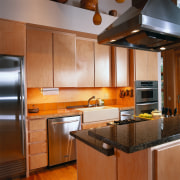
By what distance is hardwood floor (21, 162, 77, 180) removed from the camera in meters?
2.47

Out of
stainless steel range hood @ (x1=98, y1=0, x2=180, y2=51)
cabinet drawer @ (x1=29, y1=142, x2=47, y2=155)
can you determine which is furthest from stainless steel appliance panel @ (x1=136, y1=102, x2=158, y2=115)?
stainless steel range hood @ (x1=98, y1=0, x2=180, y2=51)

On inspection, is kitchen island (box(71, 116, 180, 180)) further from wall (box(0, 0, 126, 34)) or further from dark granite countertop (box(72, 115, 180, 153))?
wall (box(0, 0, 126, 34))

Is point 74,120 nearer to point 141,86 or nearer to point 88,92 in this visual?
point 88,92

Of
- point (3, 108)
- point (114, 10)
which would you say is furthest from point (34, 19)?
point (114, 10)

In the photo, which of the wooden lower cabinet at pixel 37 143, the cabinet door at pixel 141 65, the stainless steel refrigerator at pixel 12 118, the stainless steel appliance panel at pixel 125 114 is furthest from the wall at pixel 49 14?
the stainless steel appliance panel at pixel 125 114

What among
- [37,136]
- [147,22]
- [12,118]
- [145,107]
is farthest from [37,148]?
[145,107]

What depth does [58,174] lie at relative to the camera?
8.43 feet

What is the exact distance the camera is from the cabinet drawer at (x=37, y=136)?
2.55m

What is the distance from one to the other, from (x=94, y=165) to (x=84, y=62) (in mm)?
2321

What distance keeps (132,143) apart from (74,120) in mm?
1979

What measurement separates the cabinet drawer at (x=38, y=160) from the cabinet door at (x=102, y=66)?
1.66 m

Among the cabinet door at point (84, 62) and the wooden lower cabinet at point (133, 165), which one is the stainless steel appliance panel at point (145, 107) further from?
the wooden lower cabinet at point (133, 165)

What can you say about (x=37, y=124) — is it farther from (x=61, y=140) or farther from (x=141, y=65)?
(x=141, y=65)

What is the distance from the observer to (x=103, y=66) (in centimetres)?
358
